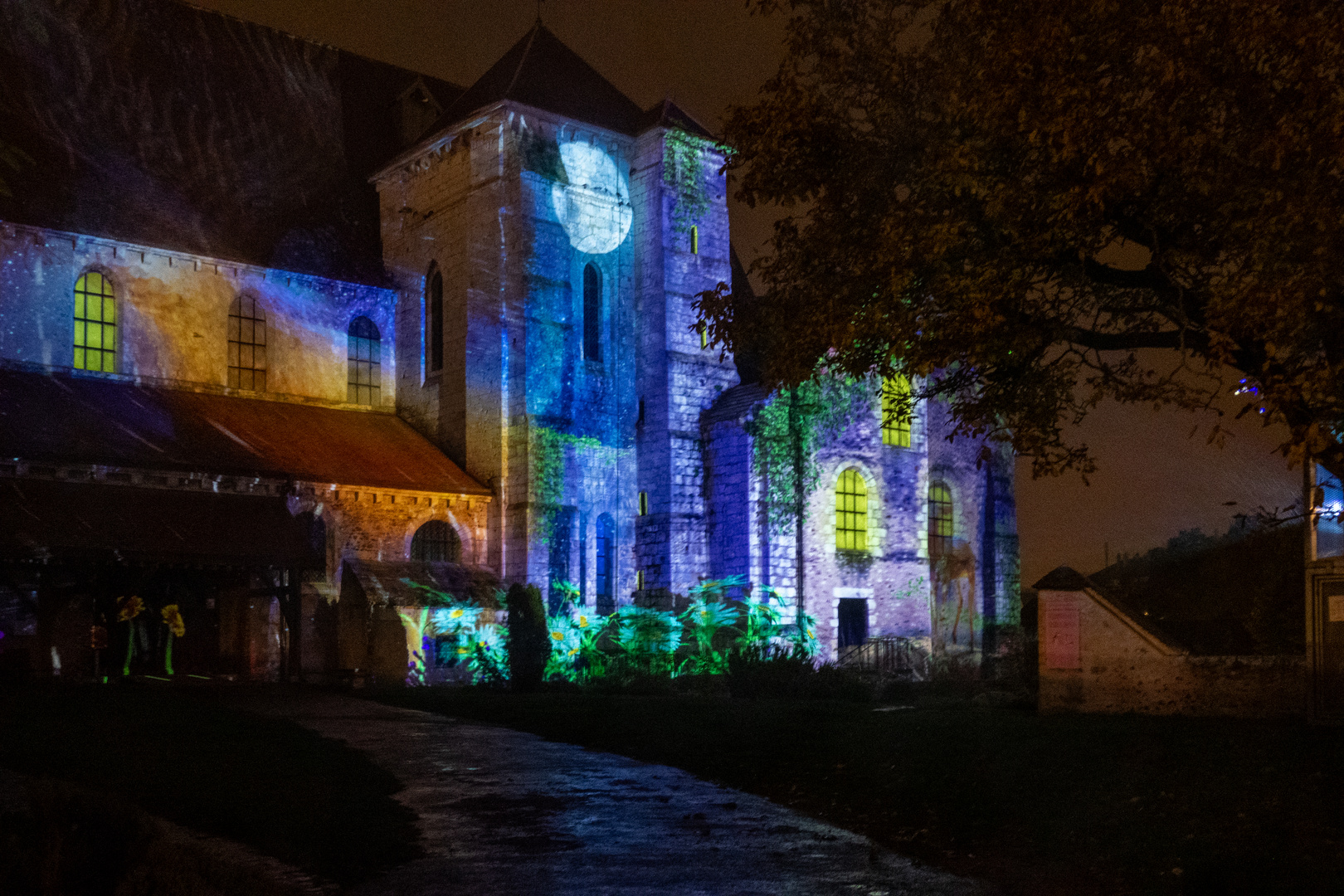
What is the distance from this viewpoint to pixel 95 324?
1092 inches

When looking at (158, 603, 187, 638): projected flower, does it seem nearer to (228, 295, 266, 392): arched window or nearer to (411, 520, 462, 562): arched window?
(411, 520, 462, 562): arched window

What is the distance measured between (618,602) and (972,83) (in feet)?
65.8

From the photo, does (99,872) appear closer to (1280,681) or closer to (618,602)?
(1280,681)

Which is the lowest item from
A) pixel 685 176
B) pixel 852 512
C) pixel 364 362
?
pixel 852 512

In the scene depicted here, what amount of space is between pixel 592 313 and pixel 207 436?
9.21 metres

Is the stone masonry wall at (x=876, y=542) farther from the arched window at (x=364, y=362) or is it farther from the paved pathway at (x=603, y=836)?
the paved pathway at (x=603, y=836)

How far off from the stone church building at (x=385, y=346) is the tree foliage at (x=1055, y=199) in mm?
14252

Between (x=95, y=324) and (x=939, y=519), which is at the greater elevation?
(x=95, y=324)

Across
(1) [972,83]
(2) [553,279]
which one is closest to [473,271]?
(2) [553,279]

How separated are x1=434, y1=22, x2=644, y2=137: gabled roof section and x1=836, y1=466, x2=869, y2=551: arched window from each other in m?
9.66

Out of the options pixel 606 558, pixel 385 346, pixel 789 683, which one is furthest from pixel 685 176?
pixel 789 683

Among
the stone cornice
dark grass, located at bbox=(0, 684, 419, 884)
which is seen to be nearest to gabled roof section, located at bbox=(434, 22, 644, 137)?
the stone cornice

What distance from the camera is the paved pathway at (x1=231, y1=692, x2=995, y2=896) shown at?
840cm

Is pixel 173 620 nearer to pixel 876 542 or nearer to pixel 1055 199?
→ pixel 876 542
